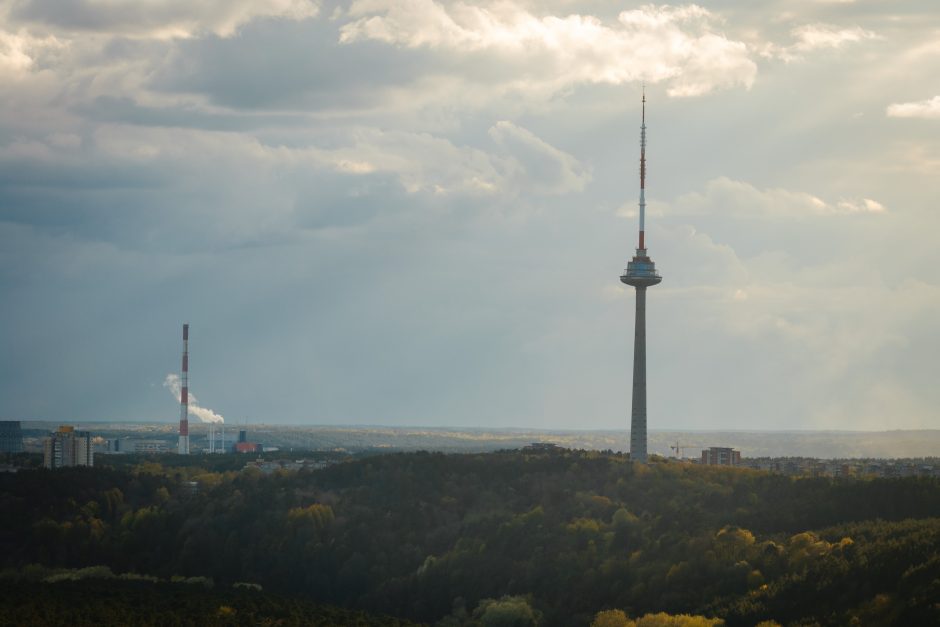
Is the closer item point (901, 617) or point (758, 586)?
point (901, 617)

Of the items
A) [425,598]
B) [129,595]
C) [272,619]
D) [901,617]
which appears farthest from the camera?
[425,598]

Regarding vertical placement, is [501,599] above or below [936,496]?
below

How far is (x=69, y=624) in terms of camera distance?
12575 cm

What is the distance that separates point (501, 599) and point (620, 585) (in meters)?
14.1

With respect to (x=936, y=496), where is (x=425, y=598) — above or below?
below

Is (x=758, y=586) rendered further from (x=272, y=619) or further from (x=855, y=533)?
(x=272, y=619)

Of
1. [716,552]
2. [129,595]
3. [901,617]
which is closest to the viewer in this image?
[901,617]

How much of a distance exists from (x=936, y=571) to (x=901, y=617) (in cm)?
861

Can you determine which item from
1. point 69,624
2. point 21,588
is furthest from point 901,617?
point 21,588

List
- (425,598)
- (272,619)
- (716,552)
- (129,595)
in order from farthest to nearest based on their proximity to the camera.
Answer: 1. (425,598)
2. (716,552)
3. (129,595)
4. (272,619)

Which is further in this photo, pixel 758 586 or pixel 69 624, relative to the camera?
pixel 758 586

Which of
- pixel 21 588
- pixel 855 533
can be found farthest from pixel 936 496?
pixel 21 588

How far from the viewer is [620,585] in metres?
170

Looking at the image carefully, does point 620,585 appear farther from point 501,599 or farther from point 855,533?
point 855,533
